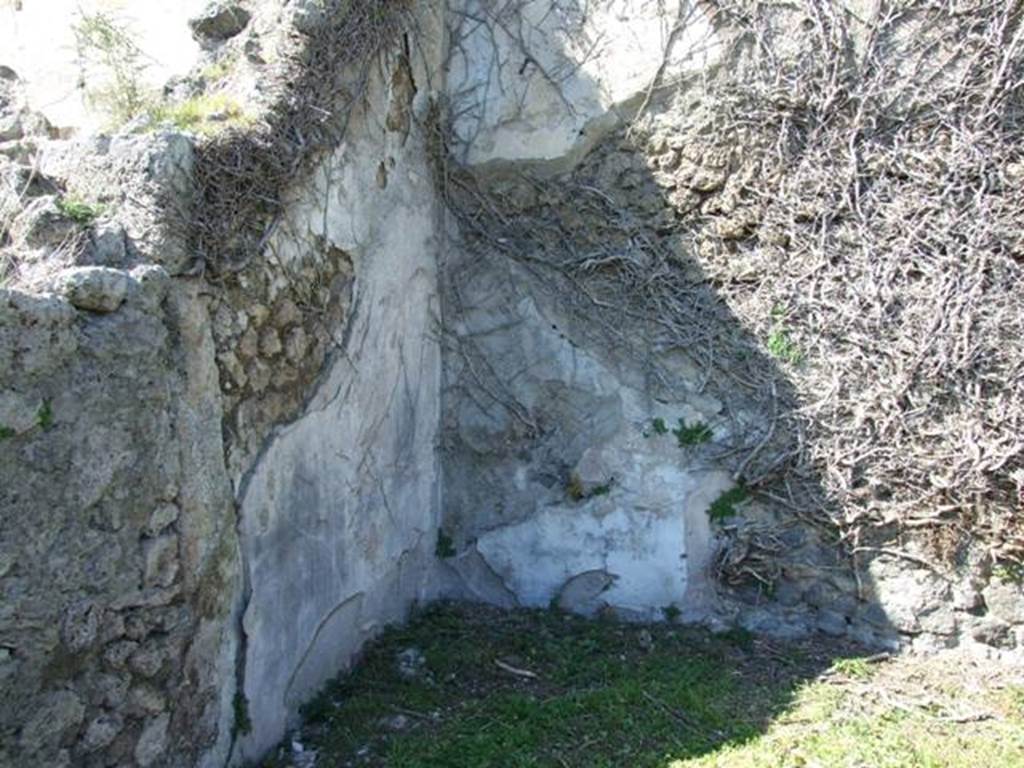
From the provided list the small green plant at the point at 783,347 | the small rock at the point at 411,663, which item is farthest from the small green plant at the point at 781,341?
the small rock at the point at 411,663

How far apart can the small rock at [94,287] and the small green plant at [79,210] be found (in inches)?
7.5

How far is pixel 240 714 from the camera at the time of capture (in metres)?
3.05

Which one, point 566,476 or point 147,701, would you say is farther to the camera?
point 566,476

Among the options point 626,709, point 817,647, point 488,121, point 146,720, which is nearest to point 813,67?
point 488,121

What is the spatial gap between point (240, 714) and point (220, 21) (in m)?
2.30

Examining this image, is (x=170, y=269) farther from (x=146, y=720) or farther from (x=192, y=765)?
(x=192, y=765)

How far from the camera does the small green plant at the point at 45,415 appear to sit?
2.29 meters

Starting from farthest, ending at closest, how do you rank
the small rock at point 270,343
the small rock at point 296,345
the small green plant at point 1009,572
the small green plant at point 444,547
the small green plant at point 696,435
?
the small green plant at point 444,547, the small green plant at point 696,435, the small green plant at point 1009,572, the small rock at point 296,345, the small rock at point 270,343

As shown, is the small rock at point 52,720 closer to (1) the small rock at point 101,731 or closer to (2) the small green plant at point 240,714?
(1) the small rock at point 101,731

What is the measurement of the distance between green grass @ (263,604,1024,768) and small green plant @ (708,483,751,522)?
48 centimetres

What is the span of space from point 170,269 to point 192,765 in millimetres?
1334

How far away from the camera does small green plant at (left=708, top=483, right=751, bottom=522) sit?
423 cm

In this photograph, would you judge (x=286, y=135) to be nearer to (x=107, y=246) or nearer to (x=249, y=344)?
(x=249, y=344)

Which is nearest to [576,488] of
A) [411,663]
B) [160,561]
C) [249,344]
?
[411,663]
